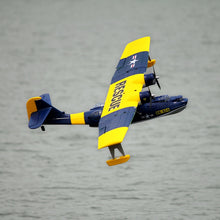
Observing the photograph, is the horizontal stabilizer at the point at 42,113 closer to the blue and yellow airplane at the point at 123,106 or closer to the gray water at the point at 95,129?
the blue and yellow airplane at the point at 123,106

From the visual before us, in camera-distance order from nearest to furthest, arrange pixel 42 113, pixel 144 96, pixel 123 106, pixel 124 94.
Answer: pixel 123 106 < pixel 144 96 < pixel 124 94 < pixel 42 113

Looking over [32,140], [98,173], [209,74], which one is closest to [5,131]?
[32,140]

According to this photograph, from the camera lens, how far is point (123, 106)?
50156 millimetres

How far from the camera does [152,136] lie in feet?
226

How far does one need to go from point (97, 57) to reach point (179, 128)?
29595 mm

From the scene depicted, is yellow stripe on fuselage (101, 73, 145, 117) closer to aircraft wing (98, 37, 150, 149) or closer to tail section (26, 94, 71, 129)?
aircraft wing (98, 37, 150, 149)

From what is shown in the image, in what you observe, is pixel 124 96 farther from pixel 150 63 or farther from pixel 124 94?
pixel 150 63

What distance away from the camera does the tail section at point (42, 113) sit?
52.9 m

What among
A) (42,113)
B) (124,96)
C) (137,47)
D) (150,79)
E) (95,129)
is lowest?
(95,129)

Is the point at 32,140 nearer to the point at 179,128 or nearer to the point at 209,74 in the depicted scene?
the point at 179,128

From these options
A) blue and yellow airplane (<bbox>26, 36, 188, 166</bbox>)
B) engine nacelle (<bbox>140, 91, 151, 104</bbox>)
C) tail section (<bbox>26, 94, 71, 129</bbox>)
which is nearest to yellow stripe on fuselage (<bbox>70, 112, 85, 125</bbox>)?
blue and yellow airplane (<bbox>26, 36, 188, 166</bbox>)

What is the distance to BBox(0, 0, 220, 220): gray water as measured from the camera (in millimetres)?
54125

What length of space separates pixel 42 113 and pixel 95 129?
67.6 ft

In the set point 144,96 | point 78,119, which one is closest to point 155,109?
point 144,96
